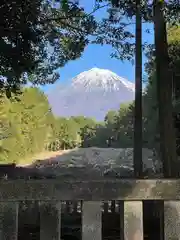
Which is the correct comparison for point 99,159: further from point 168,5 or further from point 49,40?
point 168,5

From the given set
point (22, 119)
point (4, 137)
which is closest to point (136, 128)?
point (4, 137)

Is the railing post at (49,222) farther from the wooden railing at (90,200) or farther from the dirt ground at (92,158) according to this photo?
the dirt ground at (92,158)

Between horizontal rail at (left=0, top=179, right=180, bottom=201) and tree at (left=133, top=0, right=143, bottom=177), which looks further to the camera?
tree at (left=133, top=0, right=143, bottom=177)

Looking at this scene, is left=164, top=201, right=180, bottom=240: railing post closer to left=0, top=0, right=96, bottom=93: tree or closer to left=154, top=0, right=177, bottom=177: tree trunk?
left=154, top=0, right=177, bottom=177: tree trunk

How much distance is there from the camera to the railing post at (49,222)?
70.6 inches

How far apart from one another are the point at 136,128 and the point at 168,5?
12.9 feet

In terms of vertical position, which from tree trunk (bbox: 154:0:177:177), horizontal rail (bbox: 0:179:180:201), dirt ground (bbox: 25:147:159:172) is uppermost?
dirt ground (bbox: 25:147:159:172)

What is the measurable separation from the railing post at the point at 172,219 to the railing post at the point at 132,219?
119mm

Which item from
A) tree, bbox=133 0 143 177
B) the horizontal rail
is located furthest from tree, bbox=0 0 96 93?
the horizontal rail

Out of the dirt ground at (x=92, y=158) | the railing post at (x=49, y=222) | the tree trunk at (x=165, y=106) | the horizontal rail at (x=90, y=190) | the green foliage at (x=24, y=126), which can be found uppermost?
the green foliage at (x=24, y=126)

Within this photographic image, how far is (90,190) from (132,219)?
0.74 ft

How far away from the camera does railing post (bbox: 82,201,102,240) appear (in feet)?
5.92

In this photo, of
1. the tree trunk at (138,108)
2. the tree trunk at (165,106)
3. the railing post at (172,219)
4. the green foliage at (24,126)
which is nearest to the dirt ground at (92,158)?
the green foliage at (24,126)

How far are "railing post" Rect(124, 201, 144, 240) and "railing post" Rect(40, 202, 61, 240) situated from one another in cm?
29
